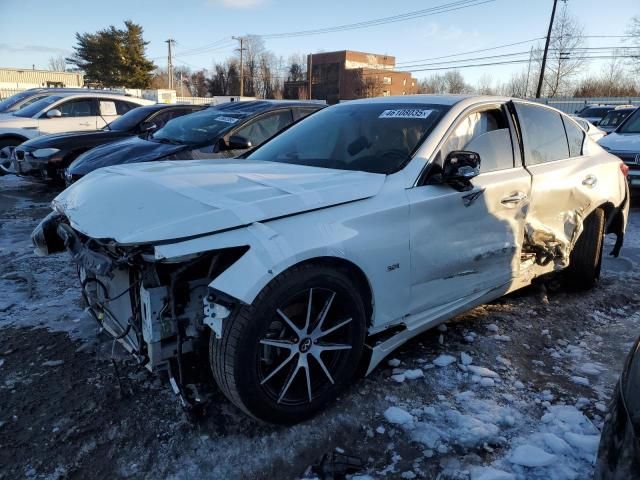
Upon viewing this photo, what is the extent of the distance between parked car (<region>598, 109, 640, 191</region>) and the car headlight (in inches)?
372

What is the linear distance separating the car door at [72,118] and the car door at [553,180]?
984 centimetres

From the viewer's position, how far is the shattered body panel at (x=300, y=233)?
216 centimetres

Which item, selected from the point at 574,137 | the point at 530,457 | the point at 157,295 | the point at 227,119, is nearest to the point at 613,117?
the point at 574,137

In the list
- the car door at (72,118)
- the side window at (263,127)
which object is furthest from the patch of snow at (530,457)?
the car door at (72,118)

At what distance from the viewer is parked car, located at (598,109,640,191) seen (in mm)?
8492

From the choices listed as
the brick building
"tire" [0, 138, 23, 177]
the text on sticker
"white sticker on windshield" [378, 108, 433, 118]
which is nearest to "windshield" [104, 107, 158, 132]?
"tire" [0, 138, 23, 177]

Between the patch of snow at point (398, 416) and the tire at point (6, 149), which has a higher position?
the tire at point (6, 149)

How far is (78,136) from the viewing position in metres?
8.15

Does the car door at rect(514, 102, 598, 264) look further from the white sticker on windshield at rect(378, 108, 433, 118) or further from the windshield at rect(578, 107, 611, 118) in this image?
the windshield at rect(578, 107, 611, 118)

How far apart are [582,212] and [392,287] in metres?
2.33

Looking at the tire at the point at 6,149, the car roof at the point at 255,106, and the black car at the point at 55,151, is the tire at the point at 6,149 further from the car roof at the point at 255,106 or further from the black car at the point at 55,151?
the car roof at the point at 255,106

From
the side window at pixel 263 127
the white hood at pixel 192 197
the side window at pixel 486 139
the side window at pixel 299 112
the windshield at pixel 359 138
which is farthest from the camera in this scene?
the side window at pixel 299 112

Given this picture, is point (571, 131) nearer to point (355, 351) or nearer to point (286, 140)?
point (286, 140)

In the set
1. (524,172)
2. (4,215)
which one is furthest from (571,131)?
(4,215)
